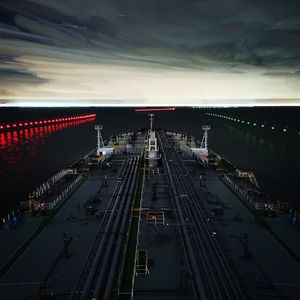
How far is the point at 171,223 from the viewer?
23688mm

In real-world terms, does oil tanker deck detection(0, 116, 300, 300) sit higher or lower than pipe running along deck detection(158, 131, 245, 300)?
lower

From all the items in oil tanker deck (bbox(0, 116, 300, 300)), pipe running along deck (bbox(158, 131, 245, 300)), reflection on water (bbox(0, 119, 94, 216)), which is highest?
pipe running along deck (bbox(158, 131, 245, 300))

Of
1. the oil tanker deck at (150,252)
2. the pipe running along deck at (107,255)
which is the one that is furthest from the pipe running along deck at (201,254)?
the pipe running along deck at (107,255)

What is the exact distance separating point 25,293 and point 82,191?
64.0ft

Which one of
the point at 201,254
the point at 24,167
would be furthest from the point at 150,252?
the point at 24,167

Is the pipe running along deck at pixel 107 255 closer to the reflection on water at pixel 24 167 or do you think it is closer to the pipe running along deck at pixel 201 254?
the pipe running along deck at pixel 201 254

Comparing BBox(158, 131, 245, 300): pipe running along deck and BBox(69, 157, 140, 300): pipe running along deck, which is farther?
BBox(69, 157, 140, 300): pipe running along deck

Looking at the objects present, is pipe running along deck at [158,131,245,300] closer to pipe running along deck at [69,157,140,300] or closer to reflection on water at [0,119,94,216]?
pipe running along deck at [69,157,140,300]

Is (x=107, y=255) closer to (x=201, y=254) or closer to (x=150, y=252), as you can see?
(x=150, y=252)

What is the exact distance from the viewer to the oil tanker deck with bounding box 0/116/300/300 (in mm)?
15633

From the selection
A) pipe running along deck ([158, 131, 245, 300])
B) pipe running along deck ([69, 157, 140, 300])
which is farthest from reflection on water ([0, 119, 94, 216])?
pipe running along deck ([158, 131, 245, 300])

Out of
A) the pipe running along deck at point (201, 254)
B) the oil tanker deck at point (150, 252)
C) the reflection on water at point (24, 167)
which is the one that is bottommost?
the reflection on water at point (24, 167)

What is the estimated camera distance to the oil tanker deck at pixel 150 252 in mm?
15633

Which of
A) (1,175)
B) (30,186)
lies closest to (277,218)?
(30,186)
